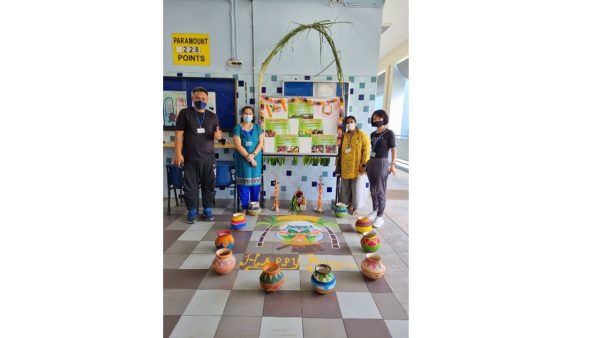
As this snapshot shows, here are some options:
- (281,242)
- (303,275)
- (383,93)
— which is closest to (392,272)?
(303,275)

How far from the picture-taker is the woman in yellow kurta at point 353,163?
319 cm

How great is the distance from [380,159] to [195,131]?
1932mm

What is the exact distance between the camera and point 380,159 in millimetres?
2934

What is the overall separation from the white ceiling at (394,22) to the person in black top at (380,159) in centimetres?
192

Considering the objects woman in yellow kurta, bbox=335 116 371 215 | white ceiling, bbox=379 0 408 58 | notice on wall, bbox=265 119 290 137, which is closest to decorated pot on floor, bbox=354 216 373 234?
woman in yellow kurta, bbox=335 116 371 215

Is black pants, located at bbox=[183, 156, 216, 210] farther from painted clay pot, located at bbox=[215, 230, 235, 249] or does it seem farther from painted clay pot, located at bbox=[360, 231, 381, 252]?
painted clay pot, located at bbox=[360, 231, 381, 252]

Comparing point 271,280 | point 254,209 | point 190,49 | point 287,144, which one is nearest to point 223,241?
point 271,280

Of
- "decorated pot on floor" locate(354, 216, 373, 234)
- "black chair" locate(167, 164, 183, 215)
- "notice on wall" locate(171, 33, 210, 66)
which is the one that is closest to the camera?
"decorated pot on floor" locate(354, 216, 373, 234)

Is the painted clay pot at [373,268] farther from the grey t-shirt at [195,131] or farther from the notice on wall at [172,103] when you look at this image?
the notice on wall at [172,103]

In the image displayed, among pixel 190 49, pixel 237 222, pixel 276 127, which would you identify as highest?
pixel 190 49

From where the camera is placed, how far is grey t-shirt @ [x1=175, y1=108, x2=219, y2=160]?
2.87 meters

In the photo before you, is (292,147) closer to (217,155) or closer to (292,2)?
(217,155)

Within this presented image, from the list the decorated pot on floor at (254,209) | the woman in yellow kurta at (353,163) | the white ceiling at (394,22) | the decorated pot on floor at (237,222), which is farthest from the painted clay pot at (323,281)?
the white ceiling at (394,22)

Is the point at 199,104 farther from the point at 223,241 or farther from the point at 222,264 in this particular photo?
the point at 222,264
